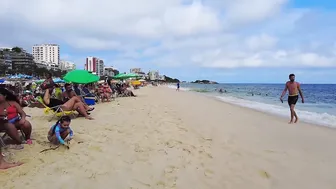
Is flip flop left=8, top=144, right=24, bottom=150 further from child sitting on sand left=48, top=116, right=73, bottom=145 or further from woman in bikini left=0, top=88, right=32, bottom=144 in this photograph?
child sitting on sand left=48, top=116, right=73, bottom=145

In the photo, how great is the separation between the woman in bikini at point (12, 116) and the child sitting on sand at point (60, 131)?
368 millimetres

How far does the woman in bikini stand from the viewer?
159 inches

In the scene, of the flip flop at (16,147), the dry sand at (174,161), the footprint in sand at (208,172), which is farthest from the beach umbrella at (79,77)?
the footprint in sand at (208,172)

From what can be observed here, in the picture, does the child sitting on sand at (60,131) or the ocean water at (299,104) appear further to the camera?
the ocean water at (299,104)

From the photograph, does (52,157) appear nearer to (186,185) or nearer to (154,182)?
(154,182)

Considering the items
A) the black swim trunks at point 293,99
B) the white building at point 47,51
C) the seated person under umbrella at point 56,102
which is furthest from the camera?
the white building at point 47,51

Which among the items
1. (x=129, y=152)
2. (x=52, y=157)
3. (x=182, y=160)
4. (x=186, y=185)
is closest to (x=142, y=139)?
(x=129, y=152)

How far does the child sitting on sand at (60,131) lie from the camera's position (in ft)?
14.1

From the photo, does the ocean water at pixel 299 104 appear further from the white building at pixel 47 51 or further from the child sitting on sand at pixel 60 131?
the white building at pixel 47 51

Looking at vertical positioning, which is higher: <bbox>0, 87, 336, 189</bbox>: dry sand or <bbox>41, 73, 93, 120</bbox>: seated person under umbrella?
<bbox>41, 73, 93, 120</bbox>: seated person under umbrella

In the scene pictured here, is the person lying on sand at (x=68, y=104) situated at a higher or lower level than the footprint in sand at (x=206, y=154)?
higher

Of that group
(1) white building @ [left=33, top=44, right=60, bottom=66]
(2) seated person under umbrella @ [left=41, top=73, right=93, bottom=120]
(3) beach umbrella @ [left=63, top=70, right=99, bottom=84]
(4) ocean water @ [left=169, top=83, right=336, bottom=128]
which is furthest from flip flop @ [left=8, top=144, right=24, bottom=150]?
(1) white building @ [left=33, top=44, right=60, bottom=66]

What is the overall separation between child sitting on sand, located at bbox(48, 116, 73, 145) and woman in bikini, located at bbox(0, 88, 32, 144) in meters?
0.37

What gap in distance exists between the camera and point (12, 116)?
13.8ft
